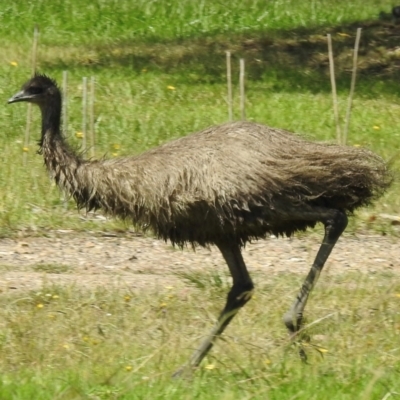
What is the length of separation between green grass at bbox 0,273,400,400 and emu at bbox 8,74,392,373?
0.26 m

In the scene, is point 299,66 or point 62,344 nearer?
point 62,344

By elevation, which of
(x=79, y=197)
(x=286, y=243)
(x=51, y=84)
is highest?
(x=51, y=84)

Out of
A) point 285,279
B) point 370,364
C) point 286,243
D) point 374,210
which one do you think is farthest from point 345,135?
point 370,364

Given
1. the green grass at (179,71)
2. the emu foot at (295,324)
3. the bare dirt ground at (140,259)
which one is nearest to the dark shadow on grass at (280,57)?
the green grass at (179,71)

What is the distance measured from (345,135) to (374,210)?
53.3 inches

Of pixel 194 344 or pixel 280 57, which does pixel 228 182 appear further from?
pixel 280 57

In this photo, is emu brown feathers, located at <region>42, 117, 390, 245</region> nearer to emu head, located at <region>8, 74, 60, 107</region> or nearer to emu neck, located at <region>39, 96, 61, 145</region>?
emu neck, located at <region>39, 96, 61, 145</region>

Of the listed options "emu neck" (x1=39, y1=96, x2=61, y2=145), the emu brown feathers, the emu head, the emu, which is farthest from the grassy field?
the emu head

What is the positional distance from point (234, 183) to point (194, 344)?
966 mm

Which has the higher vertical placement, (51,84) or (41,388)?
(51,84)

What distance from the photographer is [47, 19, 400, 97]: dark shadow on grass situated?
14292mm

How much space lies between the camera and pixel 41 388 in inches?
197

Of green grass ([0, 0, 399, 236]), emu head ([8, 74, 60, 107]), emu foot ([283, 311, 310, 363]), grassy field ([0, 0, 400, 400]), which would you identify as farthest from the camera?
green grass ([0, 0, 399, 236])

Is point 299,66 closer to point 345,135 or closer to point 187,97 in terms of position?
point 187,97
